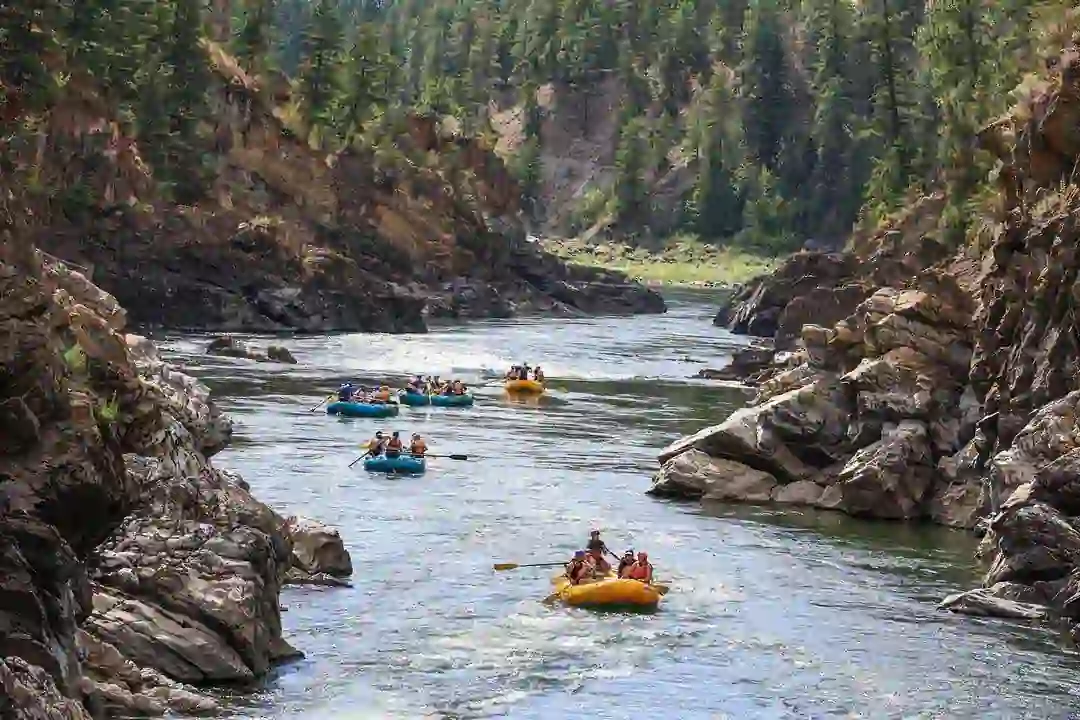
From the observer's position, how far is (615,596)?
1471 inches

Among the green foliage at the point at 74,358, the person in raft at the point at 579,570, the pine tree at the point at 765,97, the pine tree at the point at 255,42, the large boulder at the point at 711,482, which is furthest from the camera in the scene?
the pine tree at the point at 765,97

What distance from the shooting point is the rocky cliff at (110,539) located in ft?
68.5

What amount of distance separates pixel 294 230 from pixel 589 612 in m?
80.5

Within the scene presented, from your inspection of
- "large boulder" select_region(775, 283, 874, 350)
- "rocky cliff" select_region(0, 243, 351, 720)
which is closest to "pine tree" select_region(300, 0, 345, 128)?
"large boulder" select_region(775, 283, 874, 350)

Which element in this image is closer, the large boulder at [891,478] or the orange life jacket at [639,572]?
the orange life jacket at [639,572]

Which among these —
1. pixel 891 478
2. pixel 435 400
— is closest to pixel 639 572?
pixel 891 478

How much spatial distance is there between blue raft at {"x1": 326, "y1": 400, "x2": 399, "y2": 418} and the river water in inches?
34.0

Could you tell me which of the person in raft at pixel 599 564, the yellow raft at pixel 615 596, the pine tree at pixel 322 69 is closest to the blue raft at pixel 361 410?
the person in raft at pixel 599 564

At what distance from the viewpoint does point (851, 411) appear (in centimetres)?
5284

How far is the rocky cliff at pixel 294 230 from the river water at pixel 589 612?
32.2m

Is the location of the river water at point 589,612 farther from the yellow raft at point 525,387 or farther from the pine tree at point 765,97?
the pine tree at point 765,97

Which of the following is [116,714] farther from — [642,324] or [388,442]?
[642,324]

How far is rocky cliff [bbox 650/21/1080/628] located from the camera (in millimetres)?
46219

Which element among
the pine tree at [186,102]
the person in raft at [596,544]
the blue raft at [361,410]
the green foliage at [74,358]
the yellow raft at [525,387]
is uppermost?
the pine tree at [186,102]
